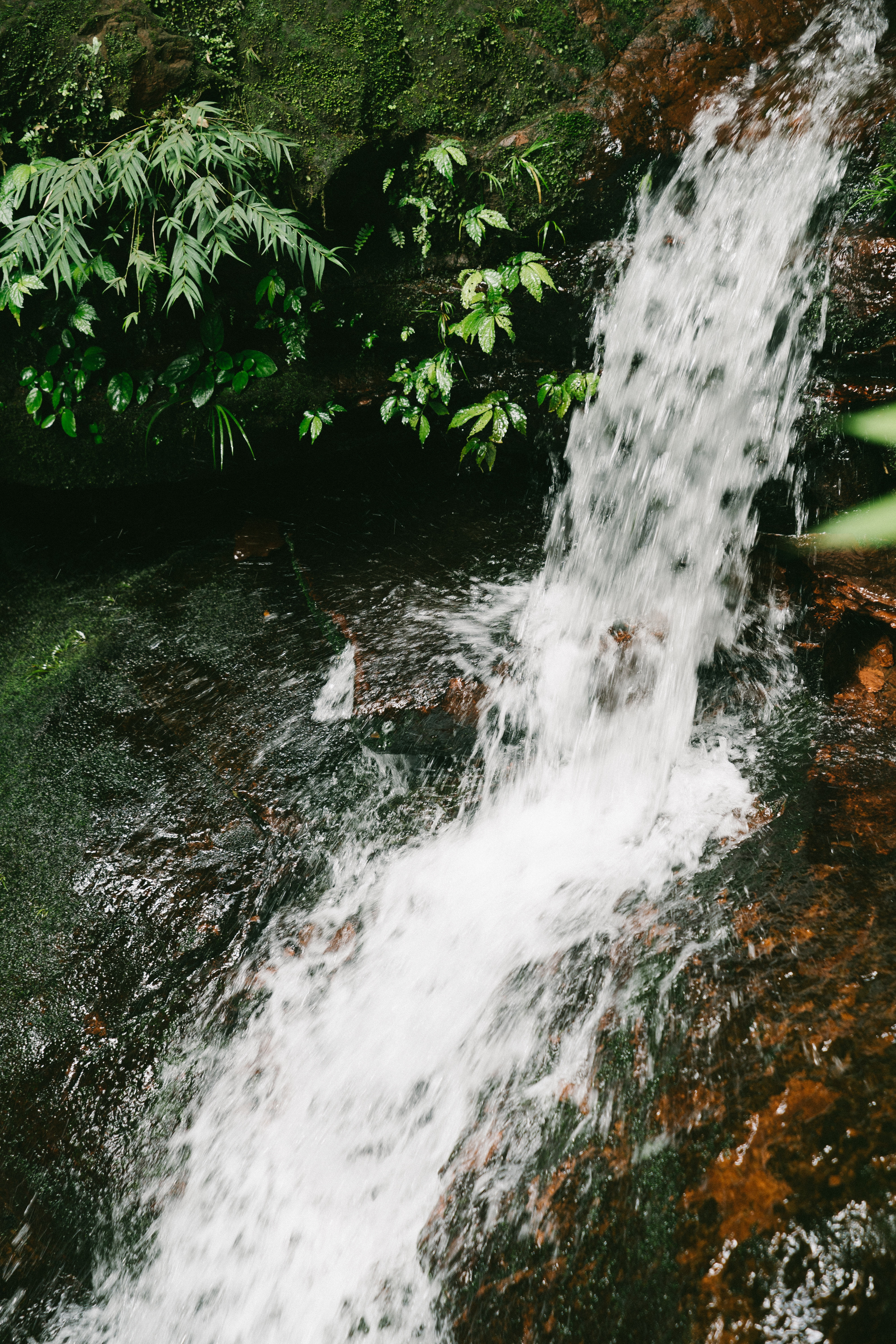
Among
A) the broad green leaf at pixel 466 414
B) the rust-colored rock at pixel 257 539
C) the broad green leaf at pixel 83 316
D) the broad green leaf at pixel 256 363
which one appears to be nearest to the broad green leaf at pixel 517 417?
the broad green leaf at pixel 466 414

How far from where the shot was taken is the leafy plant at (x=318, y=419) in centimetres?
373

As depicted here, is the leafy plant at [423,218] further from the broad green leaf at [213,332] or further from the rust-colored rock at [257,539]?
the rust-colored rock at [257,539]

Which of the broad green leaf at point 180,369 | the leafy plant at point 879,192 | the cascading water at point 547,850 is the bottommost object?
the cascading water at point 547,850

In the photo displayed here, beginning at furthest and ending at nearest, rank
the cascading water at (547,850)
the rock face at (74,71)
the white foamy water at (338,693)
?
1. the rock face at (74,71)
2. the white foamy water at (338,693)
3. the cascading water at (547,850)

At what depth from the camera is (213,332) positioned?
143 inches

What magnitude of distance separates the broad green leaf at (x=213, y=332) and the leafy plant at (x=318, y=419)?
53 centimetres

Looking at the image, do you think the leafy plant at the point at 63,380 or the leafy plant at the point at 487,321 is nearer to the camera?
the leafy plant at the point at 487,321

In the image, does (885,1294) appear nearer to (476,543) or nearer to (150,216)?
(476,543)

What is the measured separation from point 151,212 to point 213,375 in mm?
720

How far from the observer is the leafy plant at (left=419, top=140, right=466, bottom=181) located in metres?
3.38

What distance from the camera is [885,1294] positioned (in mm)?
1229

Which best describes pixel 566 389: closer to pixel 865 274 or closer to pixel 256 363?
pixel 865 274

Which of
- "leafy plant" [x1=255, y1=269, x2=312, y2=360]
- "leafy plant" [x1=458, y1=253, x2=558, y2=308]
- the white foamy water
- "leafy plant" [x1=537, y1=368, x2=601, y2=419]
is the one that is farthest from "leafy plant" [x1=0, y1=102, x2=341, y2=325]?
the white foamy water

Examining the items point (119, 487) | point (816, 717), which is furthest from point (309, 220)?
point (816, 717)
